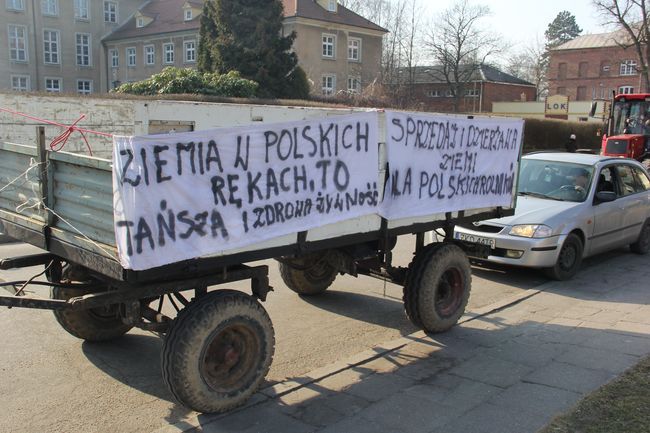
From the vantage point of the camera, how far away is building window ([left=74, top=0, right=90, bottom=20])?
54875mm

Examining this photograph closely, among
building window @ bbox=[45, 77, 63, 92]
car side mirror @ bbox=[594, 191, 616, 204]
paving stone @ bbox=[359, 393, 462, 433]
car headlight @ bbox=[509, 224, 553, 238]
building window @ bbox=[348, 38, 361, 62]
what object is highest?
building window @ bbox=[348, 38, 361, 62]

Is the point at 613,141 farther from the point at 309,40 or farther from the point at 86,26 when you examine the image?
the point at 86,26

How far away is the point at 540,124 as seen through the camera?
34.9 metres

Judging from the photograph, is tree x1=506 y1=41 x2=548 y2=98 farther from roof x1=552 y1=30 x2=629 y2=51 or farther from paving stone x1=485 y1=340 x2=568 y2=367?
paving stone x1=485 y1=340 x2=568 y2=367

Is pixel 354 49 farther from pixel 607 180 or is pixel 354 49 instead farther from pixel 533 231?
pixel 533 231

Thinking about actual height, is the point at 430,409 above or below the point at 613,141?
below

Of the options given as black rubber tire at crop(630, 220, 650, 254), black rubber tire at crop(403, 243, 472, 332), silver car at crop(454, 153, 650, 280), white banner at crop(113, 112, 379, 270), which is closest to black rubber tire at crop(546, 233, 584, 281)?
silver car at crop(454, 153, 650, 280)

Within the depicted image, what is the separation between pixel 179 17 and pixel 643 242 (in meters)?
52.0

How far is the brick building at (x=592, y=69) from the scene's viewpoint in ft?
234

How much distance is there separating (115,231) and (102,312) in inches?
82.8

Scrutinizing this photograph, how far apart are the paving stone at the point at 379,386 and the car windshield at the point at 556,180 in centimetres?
502

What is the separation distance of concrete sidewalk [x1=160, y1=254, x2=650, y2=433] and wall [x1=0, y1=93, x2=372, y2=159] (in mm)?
2295

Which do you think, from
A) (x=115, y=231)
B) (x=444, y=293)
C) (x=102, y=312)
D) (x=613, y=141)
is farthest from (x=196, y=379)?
(x=613, y=141)

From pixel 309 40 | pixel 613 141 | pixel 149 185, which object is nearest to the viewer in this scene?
pixel 149 185
